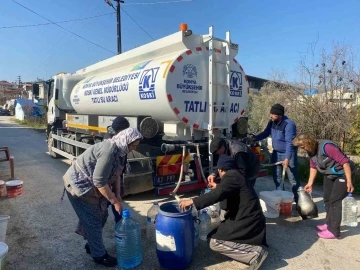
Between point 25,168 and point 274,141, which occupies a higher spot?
point 274,141

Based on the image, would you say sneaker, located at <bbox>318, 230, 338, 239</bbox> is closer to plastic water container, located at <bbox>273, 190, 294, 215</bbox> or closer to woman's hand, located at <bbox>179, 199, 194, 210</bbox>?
plastic water container, located at <bbox>273, 190, 294, 215</bbox>

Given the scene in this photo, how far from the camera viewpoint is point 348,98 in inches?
339

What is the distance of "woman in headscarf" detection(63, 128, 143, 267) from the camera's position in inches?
107

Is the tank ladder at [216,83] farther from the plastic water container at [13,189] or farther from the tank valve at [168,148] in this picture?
the plastic water container at [13,189]

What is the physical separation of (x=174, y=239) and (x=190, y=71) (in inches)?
116

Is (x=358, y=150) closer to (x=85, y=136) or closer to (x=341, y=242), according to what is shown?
(x=341, y=242)

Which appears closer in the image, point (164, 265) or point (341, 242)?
point (164, 265)

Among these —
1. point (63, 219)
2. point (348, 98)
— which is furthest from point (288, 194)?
point (348, 98)

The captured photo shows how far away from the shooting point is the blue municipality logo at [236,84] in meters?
5.51

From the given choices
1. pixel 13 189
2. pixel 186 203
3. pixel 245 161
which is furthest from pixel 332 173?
pixel 13 189

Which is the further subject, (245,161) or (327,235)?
(327,235)

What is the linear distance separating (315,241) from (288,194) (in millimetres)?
958

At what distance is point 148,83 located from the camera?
16.3 ft

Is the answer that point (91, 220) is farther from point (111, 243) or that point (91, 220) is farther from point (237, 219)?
point (237, 219)
